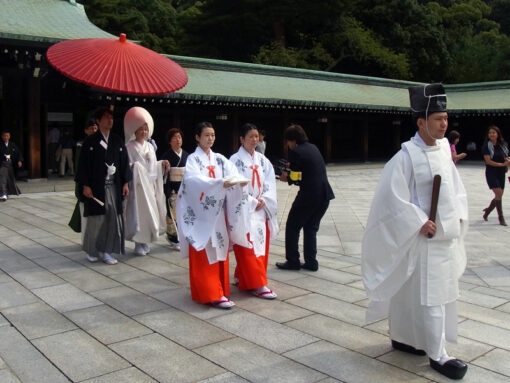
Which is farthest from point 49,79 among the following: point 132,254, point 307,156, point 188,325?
point 188,325

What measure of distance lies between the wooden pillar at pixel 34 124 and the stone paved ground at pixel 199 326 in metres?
7.25

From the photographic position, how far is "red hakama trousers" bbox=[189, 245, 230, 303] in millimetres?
4270

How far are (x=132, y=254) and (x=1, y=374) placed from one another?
330cm

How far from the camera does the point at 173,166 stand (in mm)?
6609

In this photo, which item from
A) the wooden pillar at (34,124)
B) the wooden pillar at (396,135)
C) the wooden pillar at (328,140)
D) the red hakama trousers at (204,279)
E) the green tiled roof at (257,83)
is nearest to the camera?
the red hakama trousers at (204,279)

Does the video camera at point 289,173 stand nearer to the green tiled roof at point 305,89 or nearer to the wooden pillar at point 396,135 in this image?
the green tiled roof at point 305,89

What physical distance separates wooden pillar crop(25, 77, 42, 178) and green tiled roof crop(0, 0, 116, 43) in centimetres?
149

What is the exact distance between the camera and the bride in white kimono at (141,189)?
6129 millimetres

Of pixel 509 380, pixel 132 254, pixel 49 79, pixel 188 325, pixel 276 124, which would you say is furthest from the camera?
pixel 276 124

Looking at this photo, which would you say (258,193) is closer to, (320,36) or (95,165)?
(95,165)

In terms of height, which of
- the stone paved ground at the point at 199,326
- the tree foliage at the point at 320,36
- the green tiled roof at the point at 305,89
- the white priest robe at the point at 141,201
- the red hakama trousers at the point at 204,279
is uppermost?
the tree foliage at the point at 320,36

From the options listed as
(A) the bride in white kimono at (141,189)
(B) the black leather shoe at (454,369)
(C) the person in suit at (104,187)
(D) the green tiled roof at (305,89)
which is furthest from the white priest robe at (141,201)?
(D) the green tiled roof at (305,89)

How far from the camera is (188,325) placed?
3879 millimetres

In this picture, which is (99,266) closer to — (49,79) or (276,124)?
(49,79)
